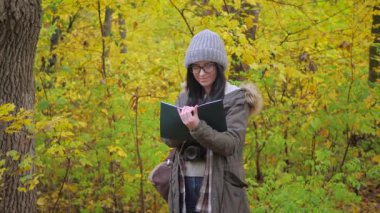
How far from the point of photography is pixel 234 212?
2.97 meters

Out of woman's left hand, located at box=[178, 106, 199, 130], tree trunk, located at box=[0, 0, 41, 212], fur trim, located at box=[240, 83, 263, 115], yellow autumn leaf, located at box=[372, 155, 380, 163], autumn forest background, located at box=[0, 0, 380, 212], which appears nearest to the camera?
woman's left hand, located at box=[178, 106, 199, 130]

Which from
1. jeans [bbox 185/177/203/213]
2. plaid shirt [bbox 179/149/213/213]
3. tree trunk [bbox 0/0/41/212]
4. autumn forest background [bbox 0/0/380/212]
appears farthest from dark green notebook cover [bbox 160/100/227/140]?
autumn forest background [bbox 0/0/380/212]

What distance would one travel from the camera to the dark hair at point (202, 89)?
3.00 metres

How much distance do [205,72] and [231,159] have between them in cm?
56

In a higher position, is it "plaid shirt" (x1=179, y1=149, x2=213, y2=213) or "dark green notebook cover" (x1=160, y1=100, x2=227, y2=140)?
"dark green notebook cover" (x1=160, y1=100, x2=227, y2=140)

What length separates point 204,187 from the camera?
292 centimetres

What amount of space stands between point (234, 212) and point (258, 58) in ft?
9.07

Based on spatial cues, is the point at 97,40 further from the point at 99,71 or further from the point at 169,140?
the point at 169,140

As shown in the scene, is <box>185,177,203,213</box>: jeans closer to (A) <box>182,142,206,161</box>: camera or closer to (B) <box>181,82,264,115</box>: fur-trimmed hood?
(A) <box>182,142,206,161</box>: camera

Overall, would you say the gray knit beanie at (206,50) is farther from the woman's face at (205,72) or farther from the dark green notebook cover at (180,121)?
the dark green notebook cover at (180,121)

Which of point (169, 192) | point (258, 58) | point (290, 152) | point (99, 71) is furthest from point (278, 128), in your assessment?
Result: point (169, 192)

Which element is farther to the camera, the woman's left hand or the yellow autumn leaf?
the yellow autumn leaf

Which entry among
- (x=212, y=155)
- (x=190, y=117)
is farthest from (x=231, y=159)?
(x=190, y=117)

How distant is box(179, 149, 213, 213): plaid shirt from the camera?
9.50ft
